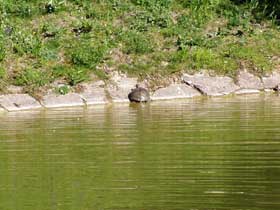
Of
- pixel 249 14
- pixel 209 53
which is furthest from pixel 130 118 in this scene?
pixel 249 14

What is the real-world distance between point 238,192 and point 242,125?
271 inches

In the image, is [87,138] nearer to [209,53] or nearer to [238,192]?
[238,192]

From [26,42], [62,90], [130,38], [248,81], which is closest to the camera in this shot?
[62,90]

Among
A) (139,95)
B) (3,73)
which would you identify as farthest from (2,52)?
(139,95)

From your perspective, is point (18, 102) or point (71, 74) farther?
point (71, 74)

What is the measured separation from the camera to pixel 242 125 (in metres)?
17.3

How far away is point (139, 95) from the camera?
23.6m

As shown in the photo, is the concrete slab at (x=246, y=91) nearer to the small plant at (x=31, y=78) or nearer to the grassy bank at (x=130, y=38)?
the grassy bank at (x=130, y=38)

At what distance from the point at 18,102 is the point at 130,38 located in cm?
511

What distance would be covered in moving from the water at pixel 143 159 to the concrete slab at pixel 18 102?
4.43ft

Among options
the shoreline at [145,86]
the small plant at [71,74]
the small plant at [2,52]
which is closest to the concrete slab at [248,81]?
the shoreline at [145,86]

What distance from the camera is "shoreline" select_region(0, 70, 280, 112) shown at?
23109mm

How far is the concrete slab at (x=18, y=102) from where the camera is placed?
74.1 ft

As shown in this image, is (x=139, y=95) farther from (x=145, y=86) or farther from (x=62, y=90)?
(x=62, y=90)
